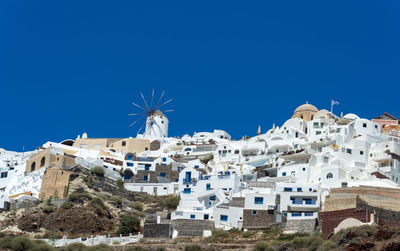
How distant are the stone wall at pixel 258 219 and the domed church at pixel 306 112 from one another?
33274 mm

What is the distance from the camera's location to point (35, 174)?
6400cm

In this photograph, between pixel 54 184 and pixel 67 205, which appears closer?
pixel 67 205

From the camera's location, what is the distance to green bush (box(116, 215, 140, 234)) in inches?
2060

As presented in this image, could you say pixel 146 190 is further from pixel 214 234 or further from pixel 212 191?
pixel 214 234

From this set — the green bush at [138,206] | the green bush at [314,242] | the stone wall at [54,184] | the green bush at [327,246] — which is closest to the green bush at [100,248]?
the green bush at [314,242]

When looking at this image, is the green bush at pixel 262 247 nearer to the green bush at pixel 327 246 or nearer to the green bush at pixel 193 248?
the green bush at pixel 327 246

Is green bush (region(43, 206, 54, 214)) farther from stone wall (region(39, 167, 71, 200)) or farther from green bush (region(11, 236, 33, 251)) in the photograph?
green bush (region(11, 236, 33, 251))

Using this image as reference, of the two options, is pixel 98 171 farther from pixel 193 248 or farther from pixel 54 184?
pixel 193 248

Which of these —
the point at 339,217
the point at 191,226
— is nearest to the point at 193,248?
the point at 191,226

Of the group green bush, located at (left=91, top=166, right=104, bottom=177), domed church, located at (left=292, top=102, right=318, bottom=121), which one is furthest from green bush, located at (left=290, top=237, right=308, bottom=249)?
domed church, located at (left=292, top=102, right=318, bottom=121)

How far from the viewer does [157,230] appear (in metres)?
50.6

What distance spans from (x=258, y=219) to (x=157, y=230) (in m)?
7.28

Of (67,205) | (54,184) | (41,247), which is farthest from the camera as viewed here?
(54,184)

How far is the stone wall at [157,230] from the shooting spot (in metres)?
50.3
